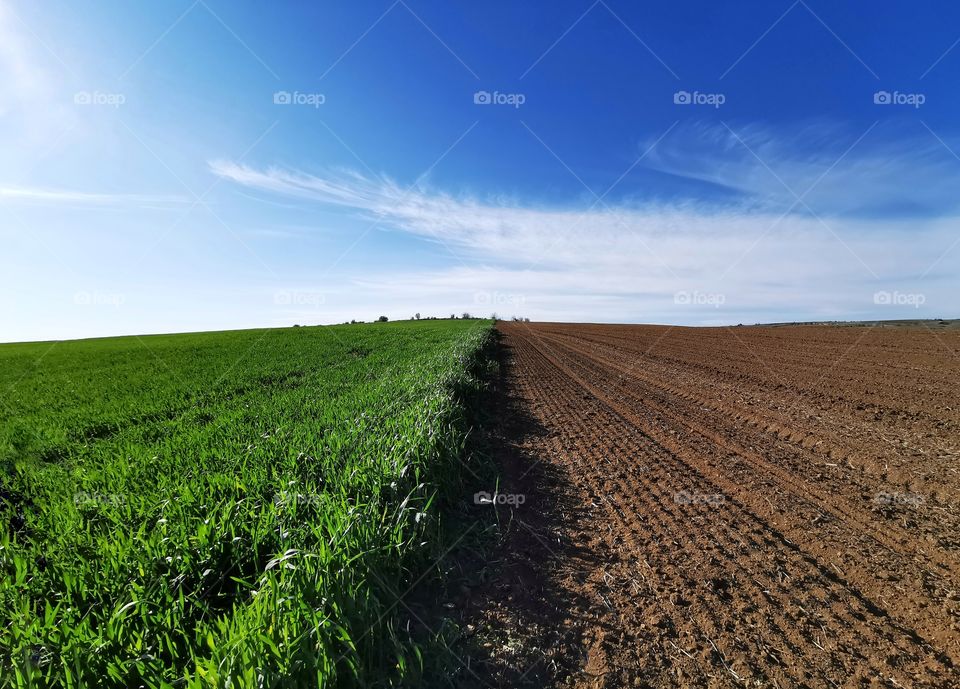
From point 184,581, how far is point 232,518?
0.62 metres

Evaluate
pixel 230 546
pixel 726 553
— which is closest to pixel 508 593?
pixel 726 553

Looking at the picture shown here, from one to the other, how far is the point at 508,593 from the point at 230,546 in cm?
228

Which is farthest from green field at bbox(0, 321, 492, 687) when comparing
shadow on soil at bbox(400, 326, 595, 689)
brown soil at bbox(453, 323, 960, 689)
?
brown soil at bbox(453, 323, 960, 689)

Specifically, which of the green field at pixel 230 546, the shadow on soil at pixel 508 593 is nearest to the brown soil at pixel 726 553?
the shadow on soil at pixel 508 593

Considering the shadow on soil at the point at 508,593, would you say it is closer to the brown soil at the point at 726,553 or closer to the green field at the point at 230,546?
the brown soil at the point at 726,553

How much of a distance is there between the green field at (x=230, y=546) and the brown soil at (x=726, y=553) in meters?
0.91

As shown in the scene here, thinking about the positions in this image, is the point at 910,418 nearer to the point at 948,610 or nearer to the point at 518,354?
the point at 948,610

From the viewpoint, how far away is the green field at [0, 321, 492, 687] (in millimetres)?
2197

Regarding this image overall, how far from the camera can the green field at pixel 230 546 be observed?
2.20 meters

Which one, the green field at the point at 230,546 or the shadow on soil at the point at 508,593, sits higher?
the green field at the point at 230,546

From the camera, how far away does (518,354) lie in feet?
77.5

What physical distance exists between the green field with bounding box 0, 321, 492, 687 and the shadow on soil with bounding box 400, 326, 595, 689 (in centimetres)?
30

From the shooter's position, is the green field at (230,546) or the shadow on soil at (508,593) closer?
the green field at (230,546)

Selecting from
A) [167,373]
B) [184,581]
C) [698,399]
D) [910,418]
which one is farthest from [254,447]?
[167,373]
